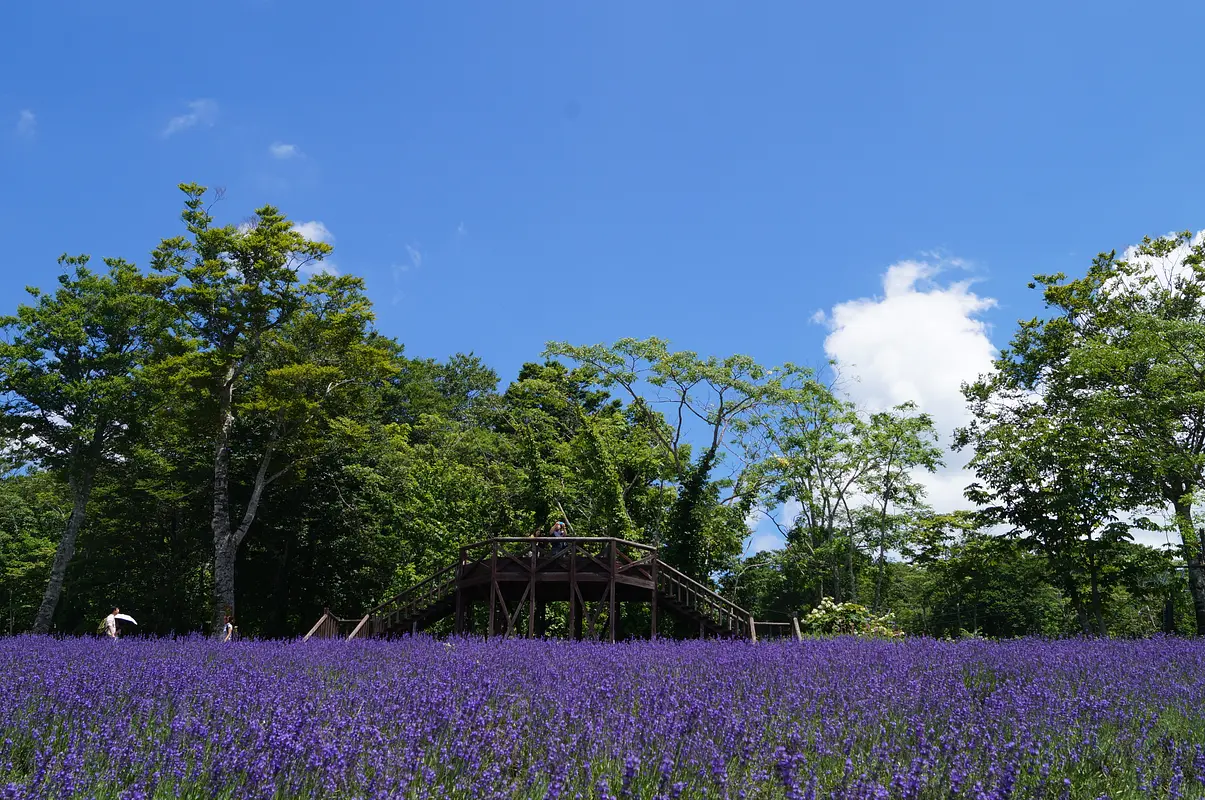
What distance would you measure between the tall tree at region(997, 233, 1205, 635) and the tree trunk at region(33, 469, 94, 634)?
30.4 metres

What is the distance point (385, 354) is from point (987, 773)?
83.5 feet

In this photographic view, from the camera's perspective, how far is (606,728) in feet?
14.7

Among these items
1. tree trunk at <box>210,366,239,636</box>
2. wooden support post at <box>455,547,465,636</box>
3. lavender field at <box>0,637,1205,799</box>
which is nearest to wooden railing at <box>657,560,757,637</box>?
wooden support post at <box>455,547,465,636</box>

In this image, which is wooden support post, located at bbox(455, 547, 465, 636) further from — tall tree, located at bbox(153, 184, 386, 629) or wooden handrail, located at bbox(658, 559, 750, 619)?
tall tree, located at bbox(153, 184, 386, 629)

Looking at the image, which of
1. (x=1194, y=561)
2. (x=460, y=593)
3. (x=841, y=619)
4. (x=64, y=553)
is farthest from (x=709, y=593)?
(x=64, y=553)

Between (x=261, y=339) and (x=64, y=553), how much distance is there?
9.51 metres

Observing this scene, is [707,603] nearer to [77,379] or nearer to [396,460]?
[396,460]

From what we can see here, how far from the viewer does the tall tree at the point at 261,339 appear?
24953 mm

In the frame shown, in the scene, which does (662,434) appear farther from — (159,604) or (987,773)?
(987,773)

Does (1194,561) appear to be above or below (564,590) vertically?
above

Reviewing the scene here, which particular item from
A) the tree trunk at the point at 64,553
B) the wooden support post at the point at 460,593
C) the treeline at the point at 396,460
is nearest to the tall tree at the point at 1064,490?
the treeline at the point at 396,460

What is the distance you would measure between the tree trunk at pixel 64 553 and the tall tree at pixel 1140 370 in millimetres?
30401

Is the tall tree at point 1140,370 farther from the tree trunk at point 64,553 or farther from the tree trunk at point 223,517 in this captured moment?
the tree trunk at point 64,553

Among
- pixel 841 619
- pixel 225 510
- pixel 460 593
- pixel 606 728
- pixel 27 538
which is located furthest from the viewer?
pixel 27 538
